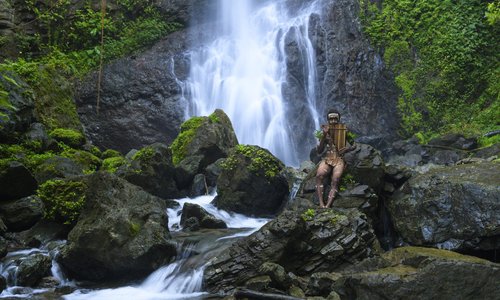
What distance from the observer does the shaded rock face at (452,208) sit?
7.59 m

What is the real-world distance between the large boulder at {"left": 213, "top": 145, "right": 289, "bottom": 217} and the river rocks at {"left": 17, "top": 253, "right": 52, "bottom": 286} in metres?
5.12

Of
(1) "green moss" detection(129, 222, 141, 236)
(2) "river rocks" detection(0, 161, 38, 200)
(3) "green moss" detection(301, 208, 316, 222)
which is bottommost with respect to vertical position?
(1) "green moss" detection(129, 222, 141, 236)

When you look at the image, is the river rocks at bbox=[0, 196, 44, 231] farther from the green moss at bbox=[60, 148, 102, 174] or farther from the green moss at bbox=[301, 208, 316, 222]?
the green moss at bbox=[301, 208, 316, 222]

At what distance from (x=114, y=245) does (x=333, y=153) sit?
474 centimetres

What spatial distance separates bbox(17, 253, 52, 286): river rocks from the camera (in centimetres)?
750

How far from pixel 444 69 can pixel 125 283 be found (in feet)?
58.0

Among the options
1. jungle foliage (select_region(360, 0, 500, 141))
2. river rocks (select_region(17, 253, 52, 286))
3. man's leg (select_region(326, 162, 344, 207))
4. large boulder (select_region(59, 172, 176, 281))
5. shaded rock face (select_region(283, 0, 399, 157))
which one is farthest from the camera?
shaded rock face (select_region(283, 0, 399, 157))

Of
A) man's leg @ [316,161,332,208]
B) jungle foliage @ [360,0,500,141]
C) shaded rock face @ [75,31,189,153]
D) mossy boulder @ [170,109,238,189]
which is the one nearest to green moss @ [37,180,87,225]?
mossy boulder @ [170,109,238,189]

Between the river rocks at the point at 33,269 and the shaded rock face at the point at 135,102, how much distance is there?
13.8 m

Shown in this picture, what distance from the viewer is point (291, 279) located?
677 cm

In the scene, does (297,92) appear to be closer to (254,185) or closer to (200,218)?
(254,185)

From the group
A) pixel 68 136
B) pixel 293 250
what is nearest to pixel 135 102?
pixel 68 136

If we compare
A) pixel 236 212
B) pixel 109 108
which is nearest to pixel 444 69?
pixel 236 212

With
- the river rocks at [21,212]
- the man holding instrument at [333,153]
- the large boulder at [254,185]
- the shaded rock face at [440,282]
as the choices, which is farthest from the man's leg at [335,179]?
the river rocks at [21,212]
